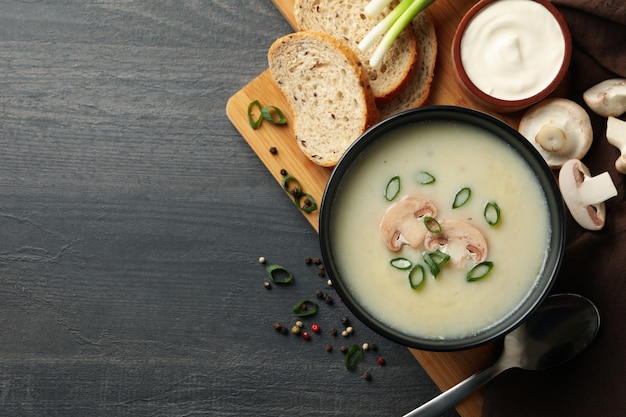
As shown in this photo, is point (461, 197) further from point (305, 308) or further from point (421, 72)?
point (305, 308)

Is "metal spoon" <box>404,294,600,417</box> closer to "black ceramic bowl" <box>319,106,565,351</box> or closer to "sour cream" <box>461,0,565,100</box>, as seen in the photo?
"black ceramic bowl" <box>319,106,565,351</box>

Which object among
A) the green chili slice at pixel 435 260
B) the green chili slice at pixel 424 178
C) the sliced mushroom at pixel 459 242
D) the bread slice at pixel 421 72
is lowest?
the green chili slice at pixel 435 260

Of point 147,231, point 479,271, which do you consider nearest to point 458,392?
point 479,271

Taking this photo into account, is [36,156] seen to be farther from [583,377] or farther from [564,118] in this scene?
[583,377]

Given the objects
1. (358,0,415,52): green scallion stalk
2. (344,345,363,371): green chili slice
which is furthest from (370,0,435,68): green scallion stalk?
(344,345,363,371): green chili slice

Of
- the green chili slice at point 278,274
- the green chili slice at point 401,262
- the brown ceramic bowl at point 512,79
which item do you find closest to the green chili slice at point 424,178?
the green chili slice at point 401,262

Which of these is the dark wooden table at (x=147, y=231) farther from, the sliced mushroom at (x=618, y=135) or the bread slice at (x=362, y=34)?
the sliced mushroom at (x=618, y=135)

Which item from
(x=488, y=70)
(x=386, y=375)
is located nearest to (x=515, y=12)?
(x=488, y=70)
